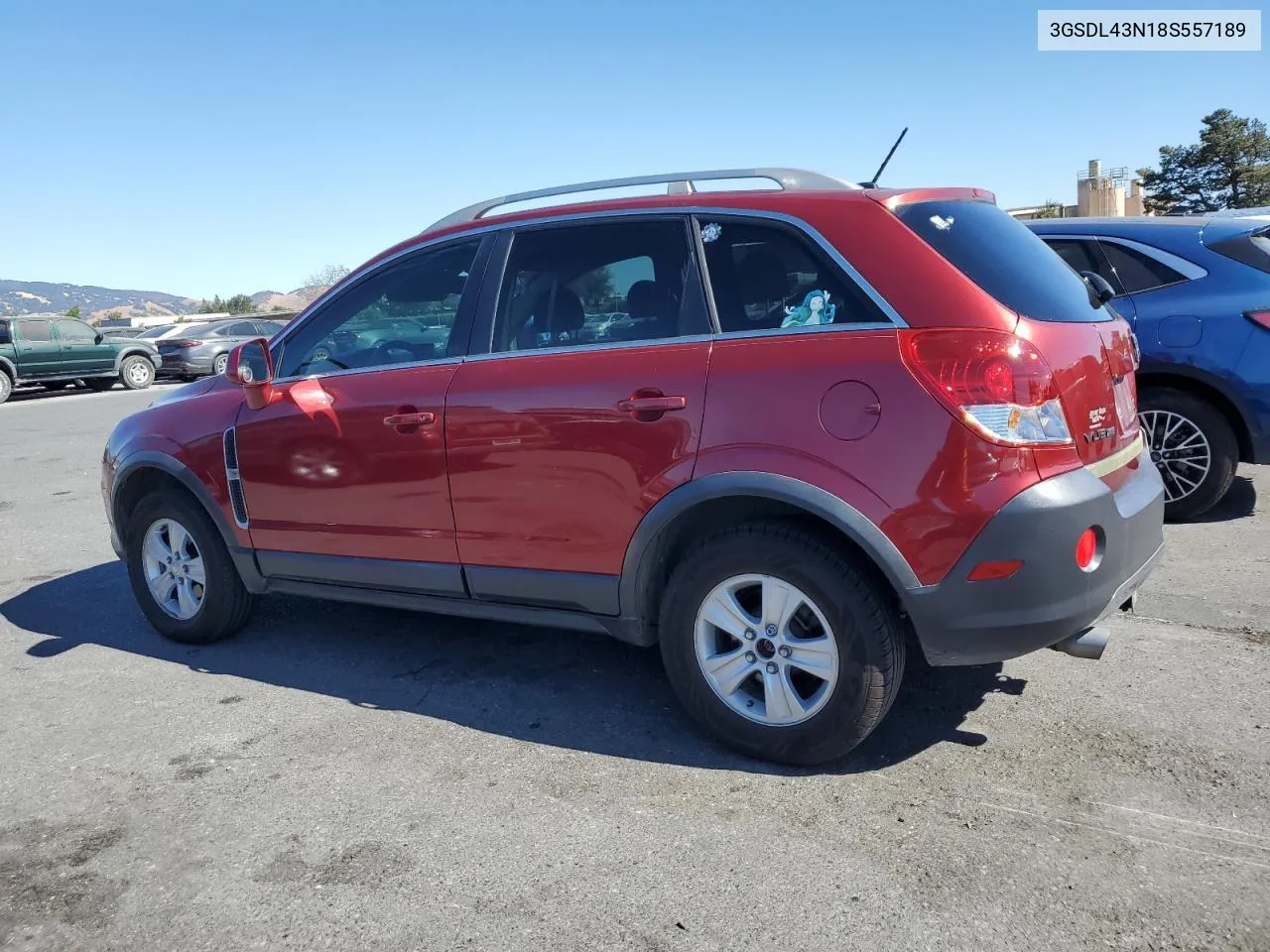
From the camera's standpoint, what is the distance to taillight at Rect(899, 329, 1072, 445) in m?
2.98

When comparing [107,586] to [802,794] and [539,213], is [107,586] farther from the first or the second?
[802,794]

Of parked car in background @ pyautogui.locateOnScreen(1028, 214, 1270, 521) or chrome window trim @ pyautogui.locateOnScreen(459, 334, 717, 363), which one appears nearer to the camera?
chrome window trim @ pyautogui.locateOnScreen(459, 334, 717, 363)

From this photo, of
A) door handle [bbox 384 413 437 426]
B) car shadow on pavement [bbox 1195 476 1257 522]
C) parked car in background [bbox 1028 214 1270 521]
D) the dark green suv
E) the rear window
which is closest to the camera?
the rear window

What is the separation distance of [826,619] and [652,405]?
894mm

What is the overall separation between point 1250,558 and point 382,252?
180 inches

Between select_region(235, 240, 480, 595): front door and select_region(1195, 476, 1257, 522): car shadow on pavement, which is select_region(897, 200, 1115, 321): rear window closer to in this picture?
select_region(235, 240, 480, 595): front door

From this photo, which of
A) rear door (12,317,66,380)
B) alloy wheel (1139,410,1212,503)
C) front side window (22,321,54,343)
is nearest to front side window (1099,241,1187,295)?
alloy wheel (1139,410,1212,503)

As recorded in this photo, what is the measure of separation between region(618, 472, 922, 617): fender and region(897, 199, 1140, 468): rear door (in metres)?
0.66

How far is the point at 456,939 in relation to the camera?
2580mm

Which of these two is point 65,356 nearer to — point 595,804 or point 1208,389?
point 1208,389

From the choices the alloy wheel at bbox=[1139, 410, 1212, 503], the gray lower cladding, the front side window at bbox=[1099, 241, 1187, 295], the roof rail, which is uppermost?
the roof rail

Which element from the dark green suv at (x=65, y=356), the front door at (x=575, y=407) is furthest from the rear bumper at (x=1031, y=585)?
the dark green suv at (x=65, y=356)

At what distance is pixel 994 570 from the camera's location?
2.98m

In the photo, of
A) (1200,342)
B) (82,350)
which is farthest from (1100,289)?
(82,350)
